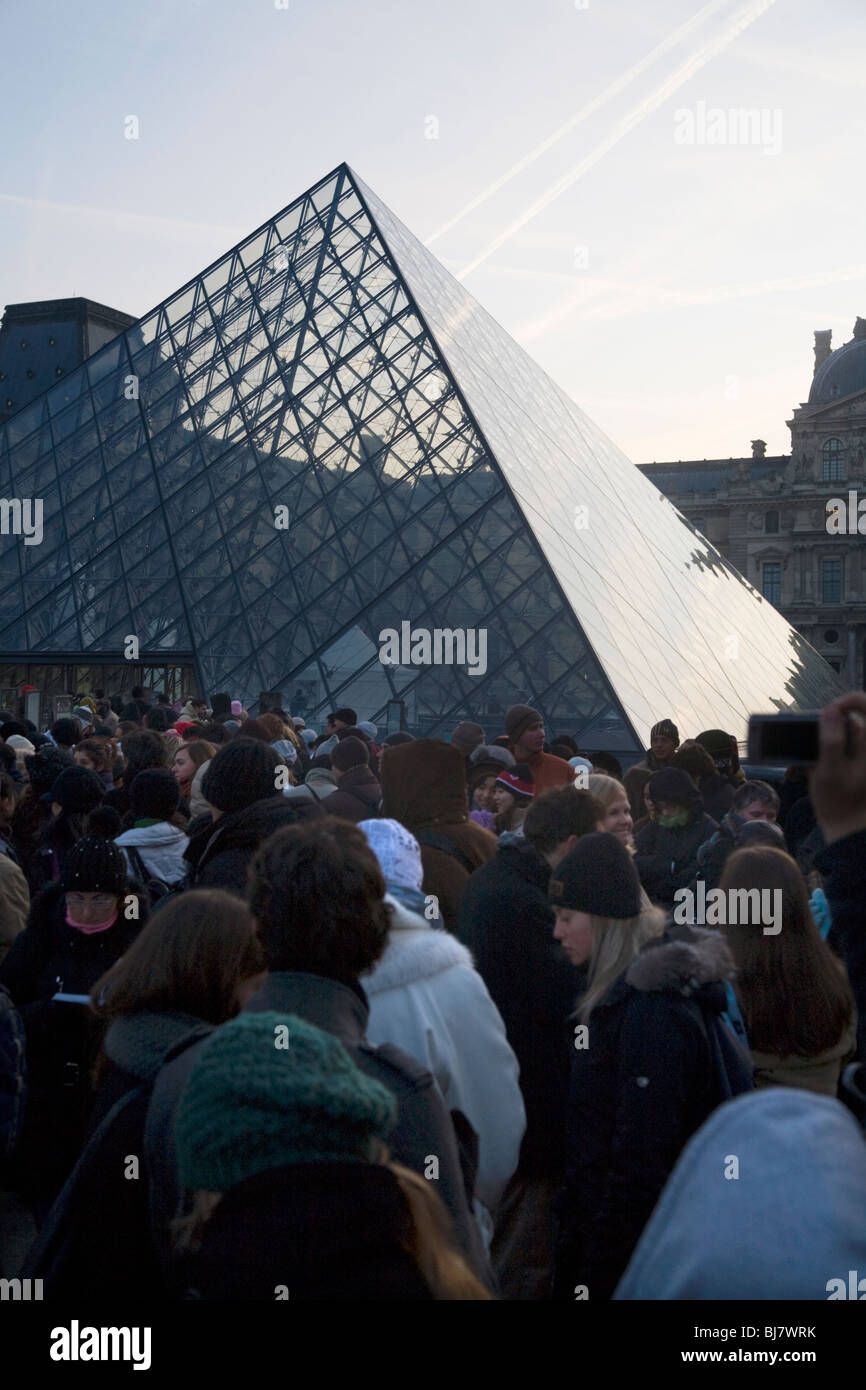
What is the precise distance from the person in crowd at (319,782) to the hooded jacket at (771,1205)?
4.10 metres

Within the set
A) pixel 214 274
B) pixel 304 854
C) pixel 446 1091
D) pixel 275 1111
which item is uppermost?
pixel 214 274

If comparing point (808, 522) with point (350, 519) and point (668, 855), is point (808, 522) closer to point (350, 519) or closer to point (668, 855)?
point (350, 519)

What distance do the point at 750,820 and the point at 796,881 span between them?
221 cm

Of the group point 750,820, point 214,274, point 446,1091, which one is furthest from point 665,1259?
point 214,274

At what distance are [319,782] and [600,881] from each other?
355 cm

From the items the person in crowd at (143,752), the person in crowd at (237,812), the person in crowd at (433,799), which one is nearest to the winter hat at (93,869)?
the person in crowd at (237,812)

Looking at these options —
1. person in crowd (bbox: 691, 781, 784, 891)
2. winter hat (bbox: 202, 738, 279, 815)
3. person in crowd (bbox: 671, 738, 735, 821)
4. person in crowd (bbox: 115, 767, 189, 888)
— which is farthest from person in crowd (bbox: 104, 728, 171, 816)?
person in crowd (bbox: 671, 738, 735, 821)

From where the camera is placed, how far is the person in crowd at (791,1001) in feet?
10.2

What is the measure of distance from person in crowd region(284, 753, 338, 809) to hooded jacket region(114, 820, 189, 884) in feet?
2.70

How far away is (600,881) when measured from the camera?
3.07 metres

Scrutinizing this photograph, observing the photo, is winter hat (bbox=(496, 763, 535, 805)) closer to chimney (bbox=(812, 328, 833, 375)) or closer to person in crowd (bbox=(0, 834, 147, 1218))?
person in crowd (bbox=(0, 834, 147, 1218))

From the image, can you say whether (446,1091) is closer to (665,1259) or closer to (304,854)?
(304,854)

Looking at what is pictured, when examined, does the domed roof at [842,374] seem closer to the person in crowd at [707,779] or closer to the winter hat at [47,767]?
the person in crowd at [707,779]

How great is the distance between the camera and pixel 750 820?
5.47 metres
